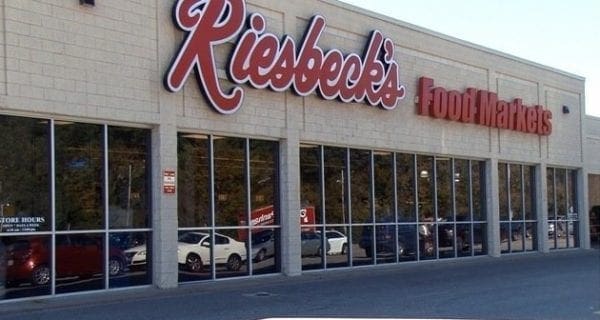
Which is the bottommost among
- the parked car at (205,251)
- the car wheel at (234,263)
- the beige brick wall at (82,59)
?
the car wheel at (234,263)

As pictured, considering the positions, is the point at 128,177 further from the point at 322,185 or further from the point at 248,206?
the point at 322,185

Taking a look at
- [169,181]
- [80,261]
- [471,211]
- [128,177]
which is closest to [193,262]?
[169,181]

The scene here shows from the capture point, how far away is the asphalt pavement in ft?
48.5

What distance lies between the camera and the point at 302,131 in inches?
866

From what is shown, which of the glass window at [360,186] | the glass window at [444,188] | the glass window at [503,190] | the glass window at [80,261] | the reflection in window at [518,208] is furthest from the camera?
the reflection in window at [518,208]

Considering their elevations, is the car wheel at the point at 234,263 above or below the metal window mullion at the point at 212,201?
below

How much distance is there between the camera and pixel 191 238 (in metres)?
19.3

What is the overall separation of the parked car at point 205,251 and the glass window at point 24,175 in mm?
3625

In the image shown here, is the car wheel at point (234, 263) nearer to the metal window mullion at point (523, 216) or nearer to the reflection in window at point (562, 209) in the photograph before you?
the metal window mullion at point (523, 216)

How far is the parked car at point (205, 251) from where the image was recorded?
1911 cm

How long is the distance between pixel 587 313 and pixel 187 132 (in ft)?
30.7

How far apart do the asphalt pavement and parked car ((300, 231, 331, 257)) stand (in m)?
0.54

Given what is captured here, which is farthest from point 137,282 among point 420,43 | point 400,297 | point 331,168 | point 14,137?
point 420,43

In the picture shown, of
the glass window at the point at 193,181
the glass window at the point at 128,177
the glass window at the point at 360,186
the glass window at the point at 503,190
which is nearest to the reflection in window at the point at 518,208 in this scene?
the glass window at the point at 503,190
